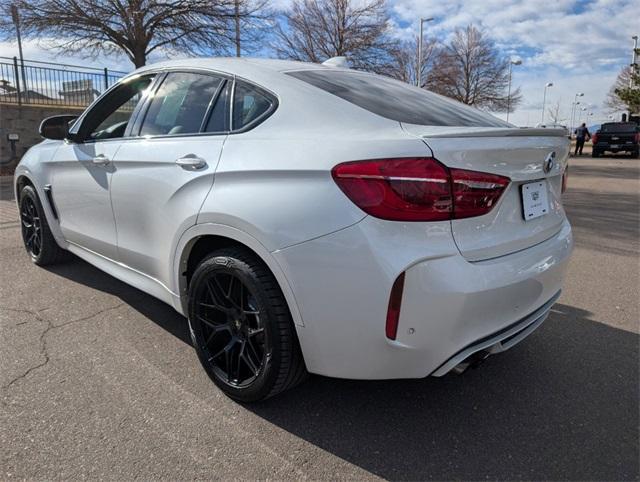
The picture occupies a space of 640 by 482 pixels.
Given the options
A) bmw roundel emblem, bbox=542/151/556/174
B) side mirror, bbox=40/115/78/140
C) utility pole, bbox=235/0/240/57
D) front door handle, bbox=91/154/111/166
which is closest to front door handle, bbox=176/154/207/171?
front door handle, bbox=91/154/111/166

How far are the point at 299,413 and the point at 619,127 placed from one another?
2657 cm

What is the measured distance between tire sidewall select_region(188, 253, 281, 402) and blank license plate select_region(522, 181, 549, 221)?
4.08 ft

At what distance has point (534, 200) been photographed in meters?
2.42

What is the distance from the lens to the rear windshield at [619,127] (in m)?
23.8

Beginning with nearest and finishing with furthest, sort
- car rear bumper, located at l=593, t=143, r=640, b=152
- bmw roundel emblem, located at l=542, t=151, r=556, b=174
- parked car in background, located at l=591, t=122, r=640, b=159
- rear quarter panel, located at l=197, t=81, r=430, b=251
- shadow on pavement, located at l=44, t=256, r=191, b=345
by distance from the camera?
rear quarter panel, located at l=197, t=81, r=430, b=251 → bmw roundel emblem, located at l=542, t=151, r=556, b=174 → shadow on pavement, located at l=44, t=256, r=191, b=345 → parked car in background, located at l=591, t=122, r=640, b=159 → car rear bumper, located at l=593, t=143, r=640, b=152

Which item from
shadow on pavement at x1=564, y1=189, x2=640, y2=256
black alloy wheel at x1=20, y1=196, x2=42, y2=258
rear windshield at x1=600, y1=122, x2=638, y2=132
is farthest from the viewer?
rear windshield at x1=600, y1=122, x2=638, y2=132

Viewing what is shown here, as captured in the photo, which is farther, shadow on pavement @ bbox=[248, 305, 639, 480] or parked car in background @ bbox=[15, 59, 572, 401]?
shadow on pavement @ bbox=[248, 305, 639, 480]

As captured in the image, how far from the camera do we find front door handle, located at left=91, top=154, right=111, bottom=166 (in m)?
3.34

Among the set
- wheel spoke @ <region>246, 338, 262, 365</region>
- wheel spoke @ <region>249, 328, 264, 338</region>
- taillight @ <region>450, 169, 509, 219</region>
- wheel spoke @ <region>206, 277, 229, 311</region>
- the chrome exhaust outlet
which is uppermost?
taillight @ <region>450, 169, 509, 219</region>

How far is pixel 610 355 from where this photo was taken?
124 inches

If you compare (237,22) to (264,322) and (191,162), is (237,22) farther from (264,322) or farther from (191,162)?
(264,322)

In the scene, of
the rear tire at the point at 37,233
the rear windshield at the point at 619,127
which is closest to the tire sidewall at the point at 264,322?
the rear tire at the point at 37,233

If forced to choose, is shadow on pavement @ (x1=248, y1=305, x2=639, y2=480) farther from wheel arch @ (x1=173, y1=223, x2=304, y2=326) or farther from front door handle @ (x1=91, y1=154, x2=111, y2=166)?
front door handle @ (x1=91, y1=154, x2=111, y2=166)

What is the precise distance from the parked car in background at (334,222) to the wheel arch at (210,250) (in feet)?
0.03
